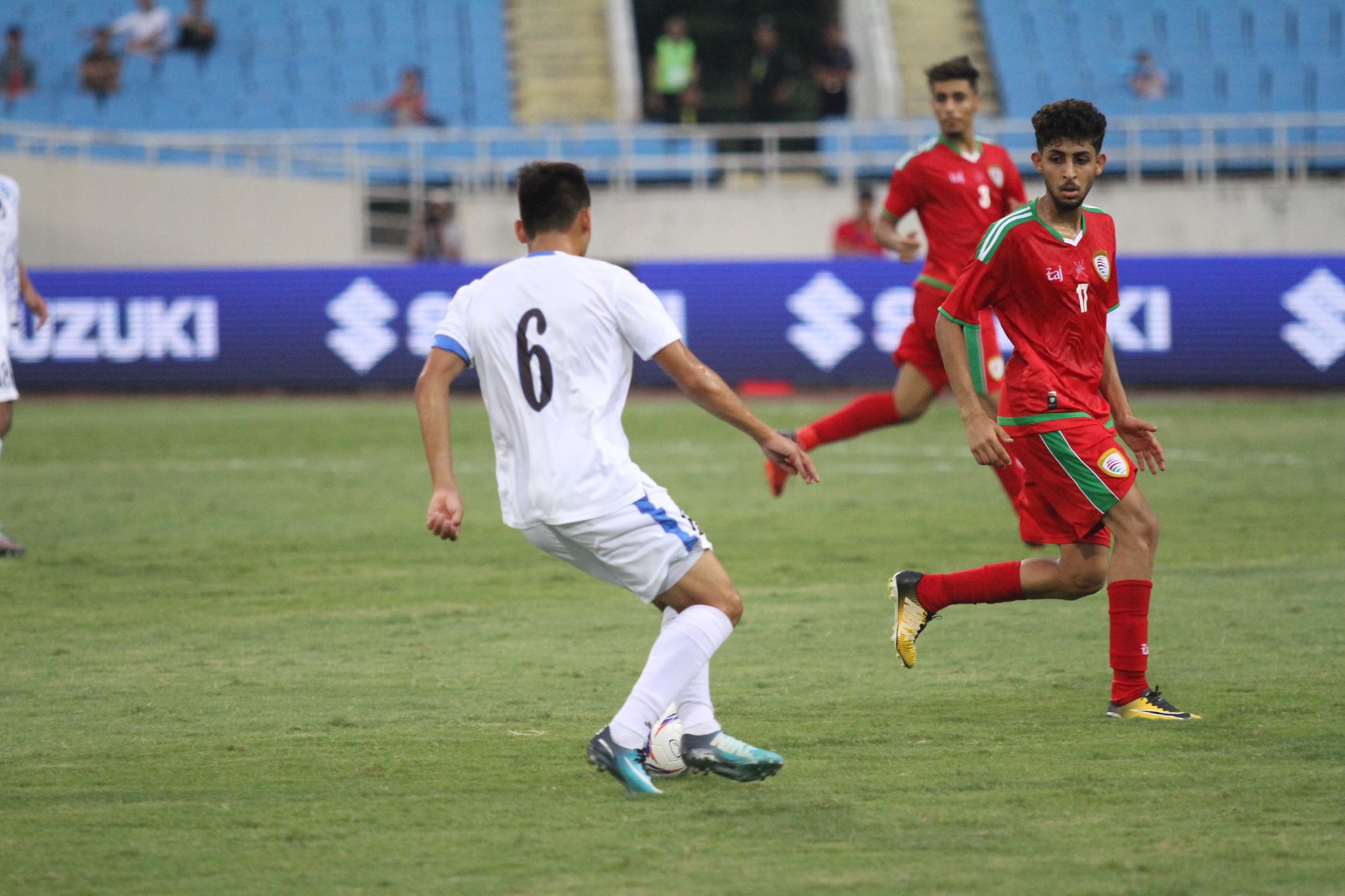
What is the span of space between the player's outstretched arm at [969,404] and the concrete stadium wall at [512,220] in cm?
1600

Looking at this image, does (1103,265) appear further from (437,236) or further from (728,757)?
(437,236)

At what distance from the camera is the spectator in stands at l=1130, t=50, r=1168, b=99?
2445cm

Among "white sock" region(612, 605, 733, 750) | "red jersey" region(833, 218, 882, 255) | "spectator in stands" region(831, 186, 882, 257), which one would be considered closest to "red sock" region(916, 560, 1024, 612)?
"white sock" region(612, 605, 733, 750)

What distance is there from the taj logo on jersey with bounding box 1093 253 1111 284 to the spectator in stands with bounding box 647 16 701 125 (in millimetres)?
19002

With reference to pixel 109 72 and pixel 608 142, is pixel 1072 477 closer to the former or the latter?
pixel 608 142

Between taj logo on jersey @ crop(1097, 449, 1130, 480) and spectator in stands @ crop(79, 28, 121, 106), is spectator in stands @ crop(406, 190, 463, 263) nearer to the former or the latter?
spectator in stands @ crop(79, 28, 121, 106)

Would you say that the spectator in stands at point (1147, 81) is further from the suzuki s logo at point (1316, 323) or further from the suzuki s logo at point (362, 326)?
the suzuki s logo at point (362, 326)

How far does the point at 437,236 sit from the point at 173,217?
3.48 meters

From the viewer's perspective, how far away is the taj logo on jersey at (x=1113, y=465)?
538 centimetres

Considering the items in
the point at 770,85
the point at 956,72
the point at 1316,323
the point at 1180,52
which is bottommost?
the point at 1316,323

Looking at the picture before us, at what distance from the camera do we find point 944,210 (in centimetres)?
901

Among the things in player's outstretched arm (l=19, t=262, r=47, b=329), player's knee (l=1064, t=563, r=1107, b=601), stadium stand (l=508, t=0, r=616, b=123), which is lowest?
player's knee (l=1064, t=563, r=1107, b=601)

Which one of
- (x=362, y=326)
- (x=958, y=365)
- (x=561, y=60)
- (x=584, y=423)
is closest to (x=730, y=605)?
(x=584, y=423)

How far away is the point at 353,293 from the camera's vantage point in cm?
1731
